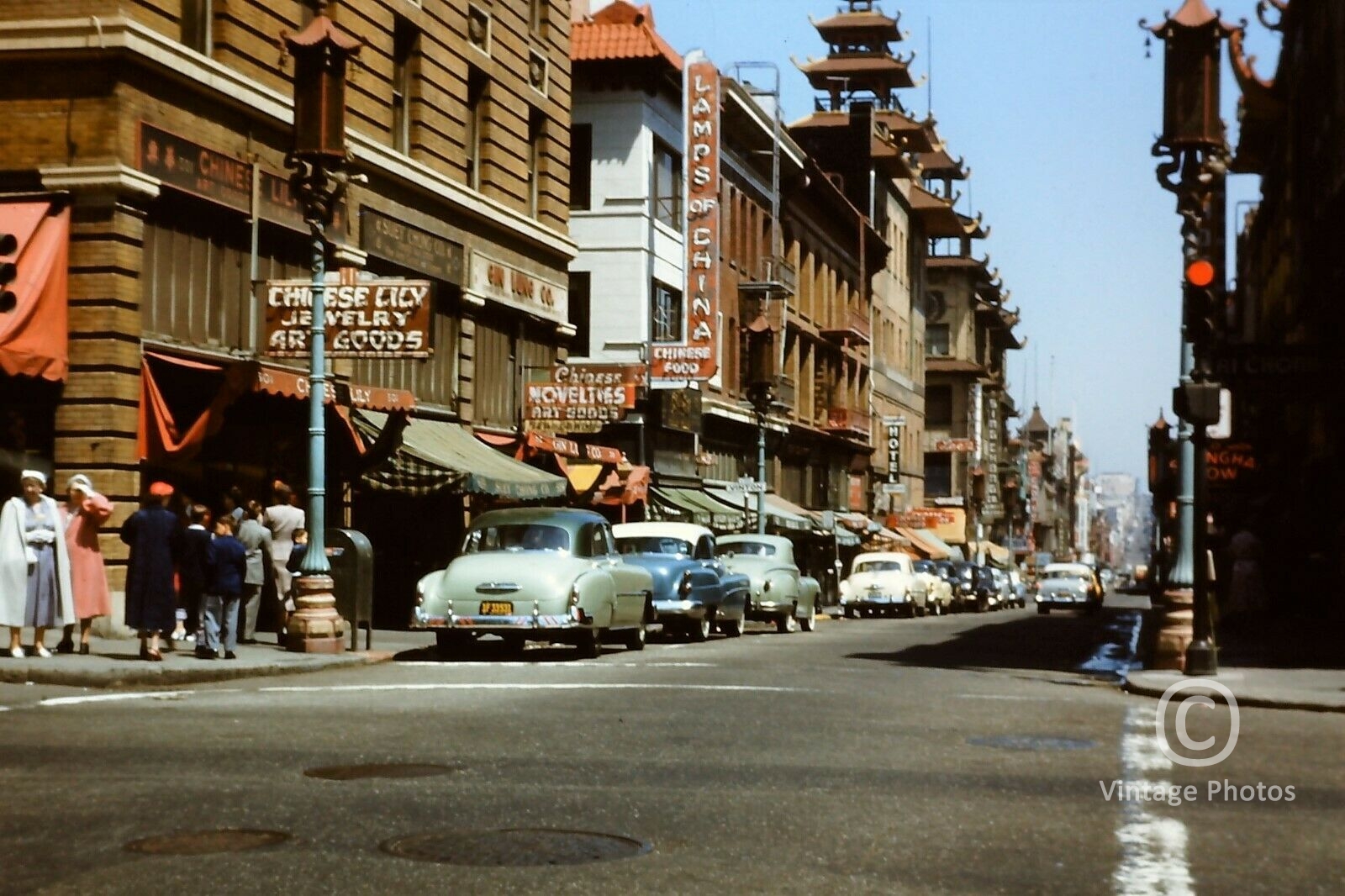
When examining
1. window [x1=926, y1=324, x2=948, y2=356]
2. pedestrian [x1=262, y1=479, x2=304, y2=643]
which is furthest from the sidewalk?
window [x1=926, y1=324, x2=948, y2=356]

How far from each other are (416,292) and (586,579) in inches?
173

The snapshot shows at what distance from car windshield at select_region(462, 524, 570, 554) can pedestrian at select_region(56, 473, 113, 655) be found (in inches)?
197

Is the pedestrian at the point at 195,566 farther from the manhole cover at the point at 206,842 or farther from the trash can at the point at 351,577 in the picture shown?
the manhole cover at the point at 206,842

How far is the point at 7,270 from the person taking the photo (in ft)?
74.7

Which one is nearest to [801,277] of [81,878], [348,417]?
[348,417]

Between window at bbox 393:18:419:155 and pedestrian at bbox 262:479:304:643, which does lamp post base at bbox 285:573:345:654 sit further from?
window at bbox 393:18:419:155

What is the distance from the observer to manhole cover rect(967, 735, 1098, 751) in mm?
13375

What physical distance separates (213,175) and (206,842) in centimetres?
1862

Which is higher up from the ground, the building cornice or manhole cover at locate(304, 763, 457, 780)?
the building cornice

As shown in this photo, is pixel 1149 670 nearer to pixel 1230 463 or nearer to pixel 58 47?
pixel 58 47

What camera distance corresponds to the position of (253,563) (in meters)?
23.2

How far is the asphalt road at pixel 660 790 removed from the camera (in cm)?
809

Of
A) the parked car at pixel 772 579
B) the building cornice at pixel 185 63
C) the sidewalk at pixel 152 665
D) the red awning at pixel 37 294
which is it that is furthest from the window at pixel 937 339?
the red awning at pixel 37 294

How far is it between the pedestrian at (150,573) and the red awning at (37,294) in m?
3.30
